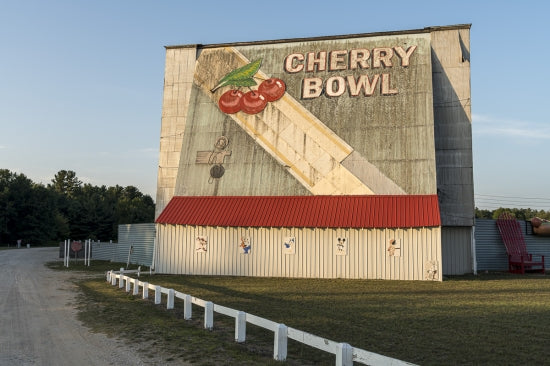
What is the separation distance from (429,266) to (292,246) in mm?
7328

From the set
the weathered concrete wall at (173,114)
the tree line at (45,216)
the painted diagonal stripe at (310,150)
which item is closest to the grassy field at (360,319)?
the painted diagonal stripe at (310,150)

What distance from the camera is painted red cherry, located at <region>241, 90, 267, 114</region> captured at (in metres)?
31.8

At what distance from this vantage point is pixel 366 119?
1164 inches

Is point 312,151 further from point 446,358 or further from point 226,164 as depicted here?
point 446,358

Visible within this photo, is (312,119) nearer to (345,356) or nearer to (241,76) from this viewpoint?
(241,76)

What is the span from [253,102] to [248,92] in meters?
0.87

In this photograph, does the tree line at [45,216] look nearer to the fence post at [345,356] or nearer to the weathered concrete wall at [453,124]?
the weathered concrete wall at [453,124]

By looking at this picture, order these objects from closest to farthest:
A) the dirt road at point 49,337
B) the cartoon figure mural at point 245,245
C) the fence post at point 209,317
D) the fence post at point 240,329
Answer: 1. the dirt road at point 49,337
2. the fence post at point 240,329
3. the fence post at point 209,317
4. the cartoon figure mural at point 245,245

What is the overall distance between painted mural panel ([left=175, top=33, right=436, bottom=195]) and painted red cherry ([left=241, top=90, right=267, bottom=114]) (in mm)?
68

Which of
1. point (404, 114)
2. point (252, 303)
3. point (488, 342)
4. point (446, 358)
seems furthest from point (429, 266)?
point (446, 358)

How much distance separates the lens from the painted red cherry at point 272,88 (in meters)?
31.8

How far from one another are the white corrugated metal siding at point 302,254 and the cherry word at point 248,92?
867 centimetres

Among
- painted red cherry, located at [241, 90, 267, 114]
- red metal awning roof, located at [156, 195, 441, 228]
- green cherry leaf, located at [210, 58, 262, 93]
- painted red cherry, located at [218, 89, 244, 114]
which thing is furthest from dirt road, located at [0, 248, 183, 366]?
green cherry leaf, located at [210, 58, 262, 93]

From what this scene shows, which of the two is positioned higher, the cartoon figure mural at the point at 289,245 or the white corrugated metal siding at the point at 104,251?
the cartoon figure mural at the point at 289,245
